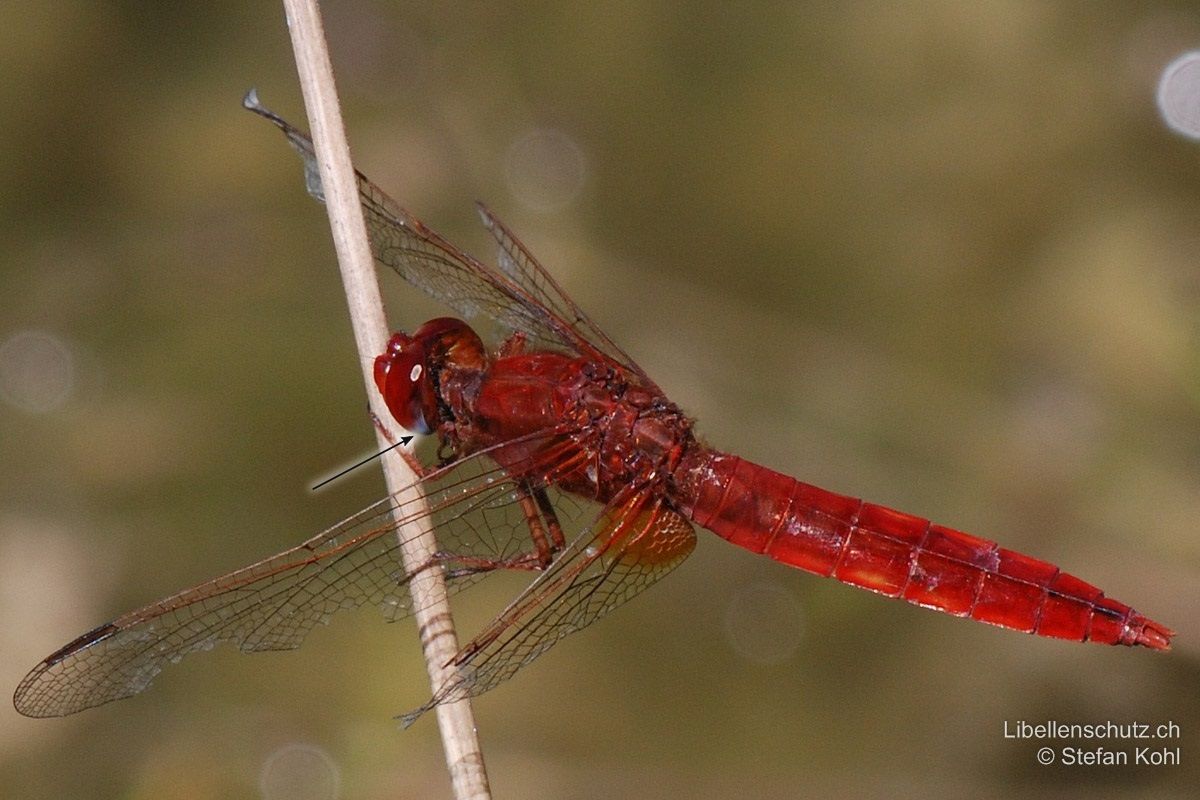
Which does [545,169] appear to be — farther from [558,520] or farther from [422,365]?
[558,520]

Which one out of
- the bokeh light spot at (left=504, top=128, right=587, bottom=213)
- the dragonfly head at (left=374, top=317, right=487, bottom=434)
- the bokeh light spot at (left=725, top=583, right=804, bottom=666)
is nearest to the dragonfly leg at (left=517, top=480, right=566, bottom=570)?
the dragonfly head at (left=374, top=317, right=487, bottom=434)

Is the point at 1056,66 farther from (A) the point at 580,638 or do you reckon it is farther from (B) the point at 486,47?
(A) the point at 580,638

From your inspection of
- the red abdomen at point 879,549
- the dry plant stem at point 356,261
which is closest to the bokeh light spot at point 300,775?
the dry plant stem at point 356,261

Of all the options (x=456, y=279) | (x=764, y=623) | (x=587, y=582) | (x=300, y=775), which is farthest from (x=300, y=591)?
(x=764, y=623)

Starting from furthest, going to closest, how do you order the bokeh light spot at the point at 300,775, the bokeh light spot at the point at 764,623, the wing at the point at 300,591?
1. the bokeh light spot at the point at 764,623
2. the bokeh light spot at the point at 300,775
3. the wing at the point at 300,591

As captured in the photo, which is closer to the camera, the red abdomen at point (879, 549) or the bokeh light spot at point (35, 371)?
the red abdomen at point (879, 549)

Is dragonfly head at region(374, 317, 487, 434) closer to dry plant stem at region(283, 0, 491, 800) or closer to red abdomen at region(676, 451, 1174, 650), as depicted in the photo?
dry plant stem at region(283, 0, 491, 800)

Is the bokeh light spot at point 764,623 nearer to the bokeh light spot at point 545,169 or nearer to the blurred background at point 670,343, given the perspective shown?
the blurred background at point 670,343
